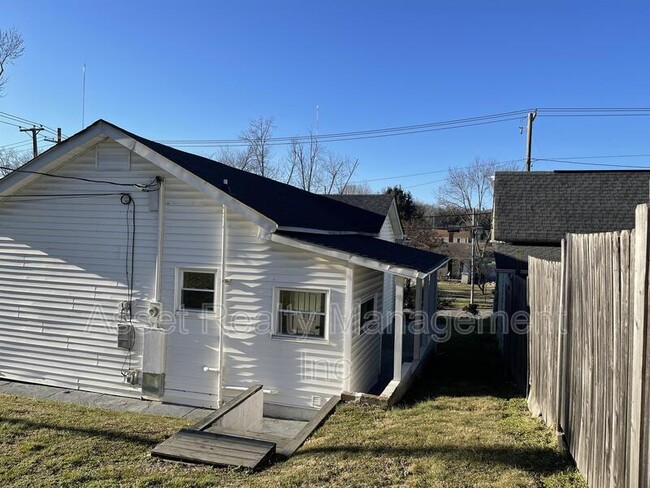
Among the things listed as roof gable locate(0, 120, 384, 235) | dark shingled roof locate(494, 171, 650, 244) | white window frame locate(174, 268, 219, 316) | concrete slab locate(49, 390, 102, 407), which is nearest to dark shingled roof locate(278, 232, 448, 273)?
roof gable locate(0, 120, 384, 235)

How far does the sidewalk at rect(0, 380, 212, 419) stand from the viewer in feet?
28.6

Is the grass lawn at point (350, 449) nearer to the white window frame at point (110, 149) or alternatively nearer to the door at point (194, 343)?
the door at point (194, 343)

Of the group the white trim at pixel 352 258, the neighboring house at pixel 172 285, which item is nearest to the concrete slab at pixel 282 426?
the neighboring house at pixel 172 285

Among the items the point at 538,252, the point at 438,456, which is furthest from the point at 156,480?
the point at 538,252

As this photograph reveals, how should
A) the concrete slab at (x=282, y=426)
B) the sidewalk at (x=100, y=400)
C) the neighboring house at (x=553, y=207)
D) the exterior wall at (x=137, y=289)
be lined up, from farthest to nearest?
the neighboring house at (x=553, y=207), the sidewalk at (x=100, y=400), the exterior wall at (x=137, y=289), the concrete slab at (x=282, y=426)

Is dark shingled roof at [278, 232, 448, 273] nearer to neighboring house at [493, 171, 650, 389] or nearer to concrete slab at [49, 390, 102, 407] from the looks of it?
neighboring house at [493, 171, 650, 389]

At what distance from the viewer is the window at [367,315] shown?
Result: 908cm

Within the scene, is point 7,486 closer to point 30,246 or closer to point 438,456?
point 438,456

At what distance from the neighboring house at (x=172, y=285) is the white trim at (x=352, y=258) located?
0.08ft

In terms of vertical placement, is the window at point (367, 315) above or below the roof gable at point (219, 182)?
below

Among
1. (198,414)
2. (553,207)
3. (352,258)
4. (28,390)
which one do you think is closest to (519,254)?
(553,207)

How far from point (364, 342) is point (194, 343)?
3209 millimetres

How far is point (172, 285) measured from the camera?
361 inches

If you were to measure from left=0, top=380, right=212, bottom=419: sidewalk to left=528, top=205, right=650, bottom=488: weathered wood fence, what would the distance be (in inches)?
240
